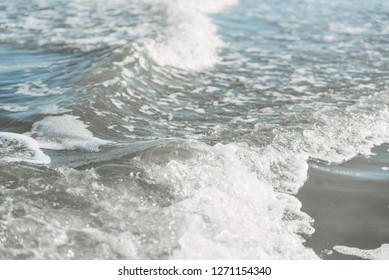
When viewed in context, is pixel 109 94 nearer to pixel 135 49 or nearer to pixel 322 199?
pixel 135 49

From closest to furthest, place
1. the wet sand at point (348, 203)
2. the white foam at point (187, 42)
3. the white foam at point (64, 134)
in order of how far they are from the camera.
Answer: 1. the wet sand at point (348, 203)
2. the white foam at point (64, 134)
3. the white foam at point (187, 42)

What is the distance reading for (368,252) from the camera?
329 cm

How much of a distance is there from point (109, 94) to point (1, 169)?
257 centimetres

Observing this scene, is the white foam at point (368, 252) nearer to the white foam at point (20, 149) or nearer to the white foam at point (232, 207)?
the white foam at point (232, 207)

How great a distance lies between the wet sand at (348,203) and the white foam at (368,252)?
37mm

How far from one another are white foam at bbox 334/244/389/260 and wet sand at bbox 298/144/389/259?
4 centimetres

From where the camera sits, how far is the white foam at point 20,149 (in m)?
4.09

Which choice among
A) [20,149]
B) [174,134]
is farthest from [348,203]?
[20,149]

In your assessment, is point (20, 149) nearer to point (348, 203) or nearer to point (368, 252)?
point (348, 203)

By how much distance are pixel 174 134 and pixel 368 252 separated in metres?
2.54

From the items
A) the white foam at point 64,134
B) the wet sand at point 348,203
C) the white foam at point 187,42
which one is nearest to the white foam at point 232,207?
the wet sand at point 348,203

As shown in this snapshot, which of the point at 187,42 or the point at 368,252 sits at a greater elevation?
the point at 187,42

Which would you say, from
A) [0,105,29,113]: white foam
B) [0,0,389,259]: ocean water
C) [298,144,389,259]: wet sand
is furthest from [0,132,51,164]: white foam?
[298,144,389,259]: wet sand
